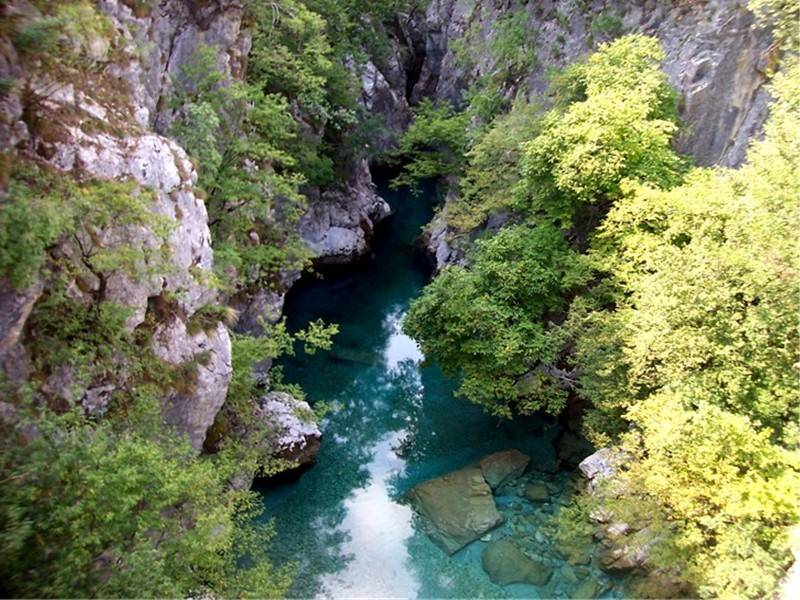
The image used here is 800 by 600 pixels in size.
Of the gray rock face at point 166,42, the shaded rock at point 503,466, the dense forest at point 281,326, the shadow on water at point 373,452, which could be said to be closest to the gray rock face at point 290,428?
the dense forest at point 281,326

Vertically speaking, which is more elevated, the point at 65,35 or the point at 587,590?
the point at 65,35

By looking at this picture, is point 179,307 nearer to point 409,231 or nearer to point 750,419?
point 750,419

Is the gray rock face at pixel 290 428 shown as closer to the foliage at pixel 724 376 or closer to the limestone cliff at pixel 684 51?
the foliage at pixel 724 376

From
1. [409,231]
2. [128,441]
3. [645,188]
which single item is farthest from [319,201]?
[128,441]

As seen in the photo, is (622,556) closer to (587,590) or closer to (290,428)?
(587,590)

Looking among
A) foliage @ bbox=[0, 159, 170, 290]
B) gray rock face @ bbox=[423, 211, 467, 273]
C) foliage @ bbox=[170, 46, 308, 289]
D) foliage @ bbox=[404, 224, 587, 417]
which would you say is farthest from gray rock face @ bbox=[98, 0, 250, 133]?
gray rock face @ bbox=[423, 211, 467, 273]

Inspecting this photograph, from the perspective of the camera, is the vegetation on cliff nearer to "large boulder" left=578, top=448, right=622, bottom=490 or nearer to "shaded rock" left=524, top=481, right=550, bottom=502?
"large boulder" left=578, top=448, right=622, bottom=490

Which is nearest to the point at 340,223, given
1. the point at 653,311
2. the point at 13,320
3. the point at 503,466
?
the point at 503,466
